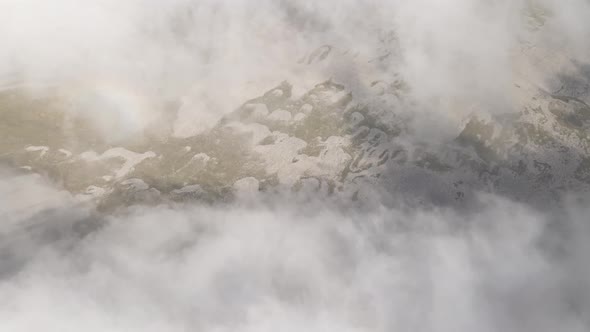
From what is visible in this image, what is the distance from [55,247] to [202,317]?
6187 cm

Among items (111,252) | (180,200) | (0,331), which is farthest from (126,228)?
(0,331)

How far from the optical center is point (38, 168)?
184000 mm

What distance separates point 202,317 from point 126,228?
4686 centimetres

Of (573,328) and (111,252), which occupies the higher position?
(111,252)

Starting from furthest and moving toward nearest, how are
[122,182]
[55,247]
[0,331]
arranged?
[122,182] → [55,247] → [0,331]

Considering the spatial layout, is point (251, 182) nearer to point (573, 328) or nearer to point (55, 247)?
point (55, 247)

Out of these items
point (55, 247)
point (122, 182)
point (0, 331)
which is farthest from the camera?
point (122, 182)

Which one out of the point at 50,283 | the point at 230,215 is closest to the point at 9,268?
the point at 50,283

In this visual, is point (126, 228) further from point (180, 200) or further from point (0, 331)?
point (0, 331)

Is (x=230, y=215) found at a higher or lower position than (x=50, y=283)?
higher

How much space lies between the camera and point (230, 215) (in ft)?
643

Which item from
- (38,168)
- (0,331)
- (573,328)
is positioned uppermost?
(38,168)

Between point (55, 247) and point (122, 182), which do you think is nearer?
point (55, 247)

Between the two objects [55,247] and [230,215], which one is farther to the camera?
[230,215]
